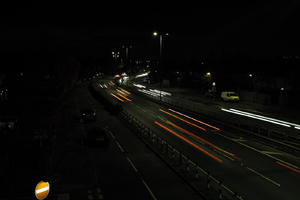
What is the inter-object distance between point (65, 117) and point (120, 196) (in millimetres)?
23384

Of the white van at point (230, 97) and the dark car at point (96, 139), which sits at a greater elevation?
the dark car at point (96, 139)

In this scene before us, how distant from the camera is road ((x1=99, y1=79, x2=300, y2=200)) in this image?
13.6 m

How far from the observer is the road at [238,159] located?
1359 cm

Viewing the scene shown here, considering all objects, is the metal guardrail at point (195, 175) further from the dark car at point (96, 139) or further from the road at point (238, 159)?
the dark car at point (96, 139)

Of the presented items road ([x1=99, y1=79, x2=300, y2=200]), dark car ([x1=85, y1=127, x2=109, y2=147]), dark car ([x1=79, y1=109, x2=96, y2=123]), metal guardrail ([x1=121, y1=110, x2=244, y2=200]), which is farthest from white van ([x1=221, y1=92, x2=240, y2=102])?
dark car ([x1=85, y1=127, x2=109, y2=147])

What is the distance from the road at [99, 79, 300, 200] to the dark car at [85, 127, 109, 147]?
16.3ft

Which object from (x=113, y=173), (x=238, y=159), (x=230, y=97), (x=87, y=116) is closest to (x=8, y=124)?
(x=87, y=116)

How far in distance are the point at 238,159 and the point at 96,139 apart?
9283 millimetres

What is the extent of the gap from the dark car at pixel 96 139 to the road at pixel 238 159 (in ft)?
16.3

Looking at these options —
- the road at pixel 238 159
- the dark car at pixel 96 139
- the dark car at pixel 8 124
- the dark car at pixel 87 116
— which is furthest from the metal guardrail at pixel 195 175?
the dark car at pixel 8 124

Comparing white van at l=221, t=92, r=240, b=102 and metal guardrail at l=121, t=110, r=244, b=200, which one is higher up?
metal guardrail at l=121, t=110, r=244, b=200

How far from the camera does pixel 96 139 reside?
2109 cm

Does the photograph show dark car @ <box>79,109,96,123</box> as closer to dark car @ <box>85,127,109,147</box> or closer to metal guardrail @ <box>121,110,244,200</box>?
dark car @ <box>85,127,109,147</box>

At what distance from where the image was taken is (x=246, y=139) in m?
23.5
